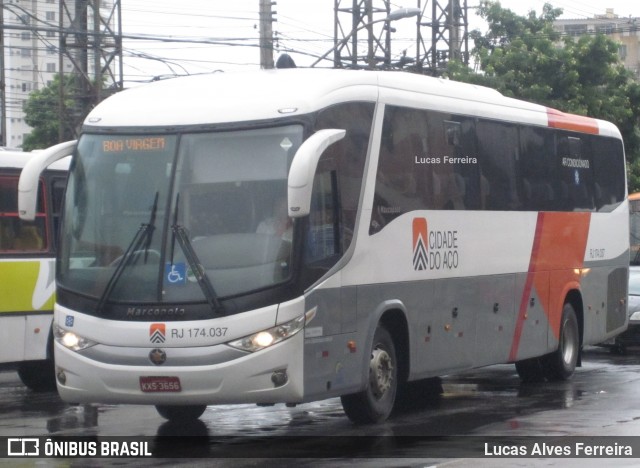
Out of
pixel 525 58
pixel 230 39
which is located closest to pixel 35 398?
pixel 230 39

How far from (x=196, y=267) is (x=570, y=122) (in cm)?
848

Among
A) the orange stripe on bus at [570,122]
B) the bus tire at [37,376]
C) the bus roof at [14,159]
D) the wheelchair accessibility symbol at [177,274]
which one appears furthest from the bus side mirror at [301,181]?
the bus tire at [37,376]

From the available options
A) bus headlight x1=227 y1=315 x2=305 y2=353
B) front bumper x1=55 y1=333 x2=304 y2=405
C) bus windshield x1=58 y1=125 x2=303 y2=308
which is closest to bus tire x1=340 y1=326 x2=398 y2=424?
front bumper x1=55 y1=333 x2=304 y2=405

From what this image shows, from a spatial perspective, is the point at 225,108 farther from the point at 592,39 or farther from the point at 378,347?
the point at 592,39

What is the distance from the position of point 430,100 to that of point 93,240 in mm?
4214

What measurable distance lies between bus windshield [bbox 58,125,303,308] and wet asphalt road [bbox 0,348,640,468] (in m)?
1.43

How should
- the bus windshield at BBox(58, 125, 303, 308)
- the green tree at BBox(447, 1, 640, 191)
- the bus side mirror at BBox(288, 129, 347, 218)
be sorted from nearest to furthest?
the bus side mirror at BBox(288, 129, 347, 218) < the bus windshield at BBox(58, 125, 303, 308) < the green tree at BBox(447, 1, 640, 191)

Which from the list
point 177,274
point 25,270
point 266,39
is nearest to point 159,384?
point 177,274

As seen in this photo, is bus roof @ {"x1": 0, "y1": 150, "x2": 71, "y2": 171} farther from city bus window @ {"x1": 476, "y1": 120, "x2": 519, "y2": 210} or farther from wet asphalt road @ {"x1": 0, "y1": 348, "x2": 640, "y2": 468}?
city bus window @ {"x1": 476, "y1": 120, "x2": 519, "y2": 210}

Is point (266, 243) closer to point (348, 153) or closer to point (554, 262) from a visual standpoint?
point (348, 153)

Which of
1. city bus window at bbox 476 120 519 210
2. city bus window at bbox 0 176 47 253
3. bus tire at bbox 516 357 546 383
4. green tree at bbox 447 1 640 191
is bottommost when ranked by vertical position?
bus tire at bbox 516 357 546 383

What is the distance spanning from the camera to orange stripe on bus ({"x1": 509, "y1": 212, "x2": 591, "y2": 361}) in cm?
1566

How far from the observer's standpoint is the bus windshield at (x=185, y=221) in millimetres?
10406

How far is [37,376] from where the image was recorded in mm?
16656
